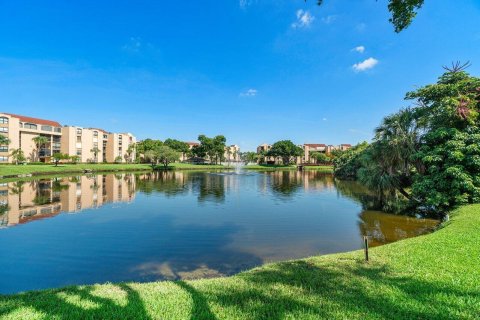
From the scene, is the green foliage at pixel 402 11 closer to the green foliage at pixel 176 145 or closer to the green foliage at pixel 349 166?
the green foliage at pixel 349 166

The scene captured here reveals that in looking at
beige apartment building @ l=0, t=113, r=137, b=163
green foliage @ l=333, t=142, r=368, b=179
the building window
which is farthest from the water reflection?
the building window

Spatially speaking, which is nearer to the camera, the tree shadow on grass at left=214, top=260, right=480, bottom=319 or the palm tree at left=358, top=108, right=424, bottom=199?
the tree shadow on grass at left=214, top=260, right=480, bottom=319

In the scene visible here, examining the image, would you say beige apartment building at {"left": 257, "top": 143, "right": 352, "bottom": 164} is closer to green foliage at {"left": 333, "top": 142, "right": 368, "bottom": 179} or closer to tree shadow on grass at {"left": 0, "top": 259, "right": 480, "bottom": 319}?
green foliage at {"left": 333, "top": 142, "right": 368, "bottom": 179}

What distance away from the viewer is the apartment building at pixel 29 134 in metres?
68.4

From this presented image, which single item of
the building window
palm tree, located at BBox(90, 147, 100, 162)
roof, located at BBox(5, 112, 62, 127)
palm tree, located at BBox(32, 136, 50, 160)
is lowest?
palm tree, located at BBox(90, 147, 100, 162)

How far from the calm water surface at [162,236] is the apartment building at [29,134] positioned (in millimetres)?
61210

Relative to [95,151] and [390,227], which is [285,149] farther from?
[390,227]

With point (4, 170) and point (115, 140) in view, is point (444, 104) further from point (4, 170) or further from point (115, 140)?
point (115, 140)

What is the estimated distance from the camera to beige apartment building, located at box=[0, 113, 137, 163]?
228 feet

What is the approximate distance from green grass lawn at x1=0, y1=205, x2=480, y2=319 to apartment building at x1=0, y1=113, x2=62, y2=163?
87.2m

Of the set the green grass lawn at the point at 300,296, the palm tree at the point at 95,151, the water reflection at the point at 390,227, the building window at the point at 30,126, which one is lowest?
the water reflection at the point at 390,227

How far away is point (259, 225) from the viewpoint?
56.7 feet

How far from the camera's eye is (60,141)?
86062 millimetres

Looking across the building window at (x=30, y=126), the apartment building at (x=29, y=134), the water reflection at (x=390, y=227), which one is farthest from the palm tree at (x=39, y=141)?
the water reflection at (x=390, y=227)
